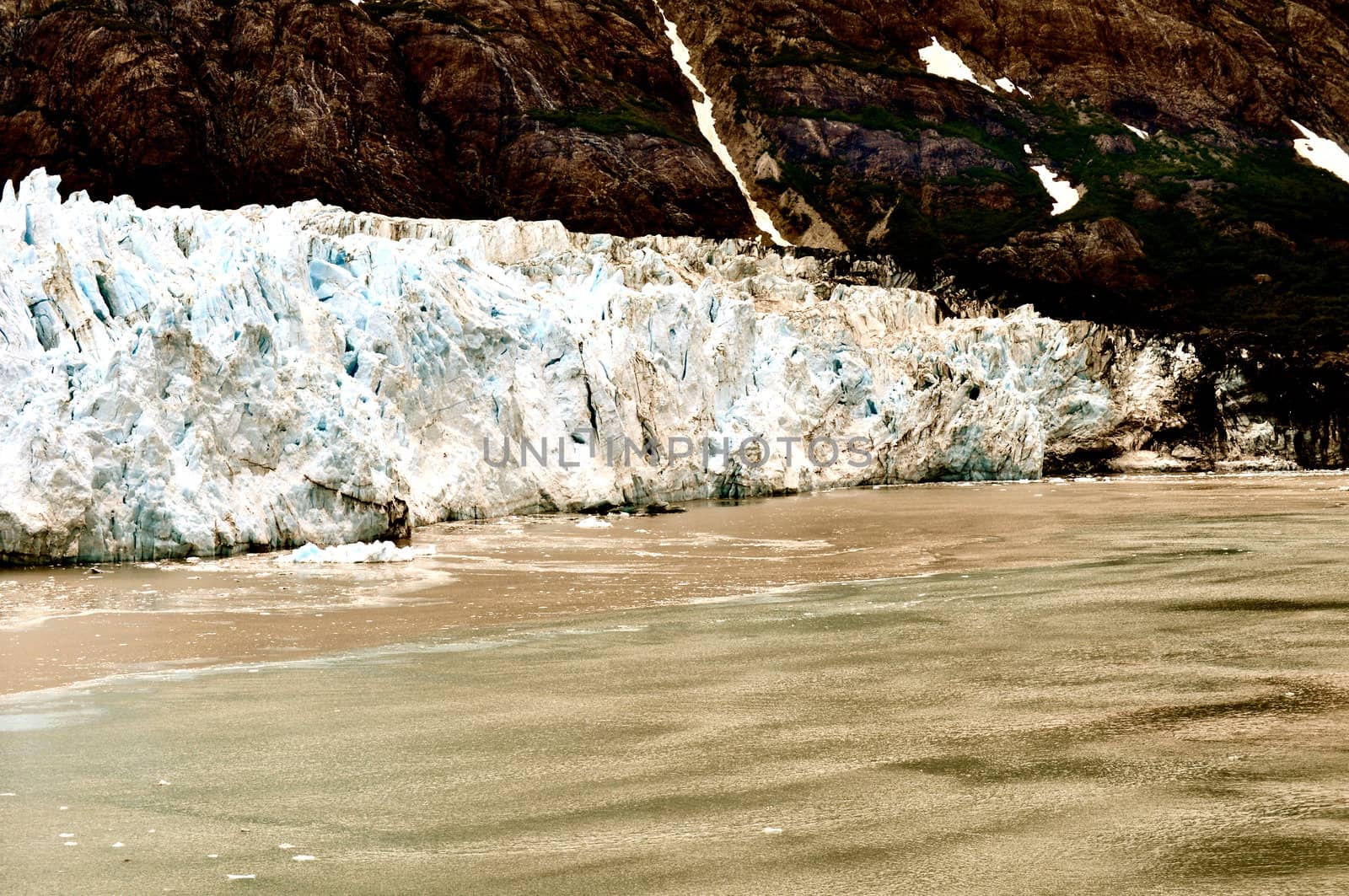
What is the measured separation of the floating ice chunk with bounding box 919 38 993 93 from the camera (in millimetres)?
96444

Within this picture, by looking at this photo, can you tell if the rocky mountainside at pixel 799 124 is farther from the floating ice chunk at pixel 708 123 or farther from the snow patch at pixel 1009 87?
the floating ice chunk at pixel 708 123

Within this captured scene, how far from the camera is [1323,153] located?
9369cm

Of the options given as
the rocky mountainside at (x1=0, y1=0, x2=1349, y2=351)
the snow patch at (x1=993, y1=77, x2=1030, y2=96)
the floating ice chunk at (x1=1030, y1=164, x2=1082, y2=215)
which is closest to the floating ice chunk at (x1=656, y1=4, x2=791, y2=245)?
the rocky mountainside at (x1=0, y1=0, x2=1349, y2=351)

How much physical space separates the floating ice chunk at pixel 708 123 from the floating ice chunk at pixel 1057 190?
17600 mm

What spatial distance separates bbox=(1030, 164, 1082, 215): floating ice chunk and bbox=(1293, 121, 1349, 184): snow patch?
749 inches

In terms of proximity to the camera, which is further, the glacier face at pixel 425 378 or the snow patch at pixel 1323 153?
the snow patch at pixel 1323 153

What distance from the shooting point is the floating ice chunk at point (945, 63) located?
3797 inches

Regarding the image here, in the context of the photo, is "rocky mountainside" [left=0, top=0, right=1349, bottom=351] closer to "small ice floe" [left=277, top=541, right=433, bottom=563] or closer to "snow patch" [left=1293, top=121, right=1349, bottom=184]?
"snow patch" [left=1293, top=121, right=1349, bottom=184]

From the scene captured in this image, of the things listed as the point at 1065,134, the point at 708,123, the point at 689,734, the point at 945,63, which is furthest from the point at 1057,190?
the point at 689,734

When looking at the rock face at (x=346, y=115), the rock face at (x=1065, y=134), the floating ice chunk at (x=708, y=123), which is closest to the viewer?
the rock face at (x=346, y=115)

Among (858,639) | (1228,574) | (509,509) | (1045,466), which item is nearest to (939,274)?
(1045,466)

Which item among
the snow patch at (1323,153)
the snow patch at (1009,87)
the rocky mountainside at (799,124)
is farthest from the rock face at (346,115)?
the snow patch at (1323,153)

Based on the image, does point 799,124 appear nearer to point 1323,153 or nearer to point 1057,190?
point 1057,190

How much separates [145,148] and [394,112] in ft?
42.5
